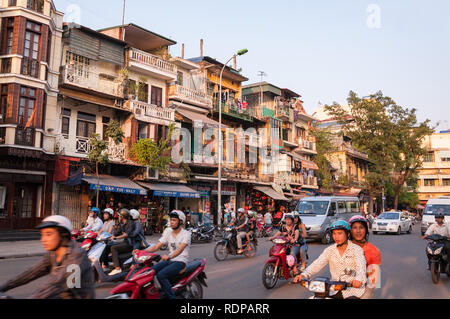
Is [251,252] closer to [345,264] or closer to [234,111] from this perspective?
[345,264]

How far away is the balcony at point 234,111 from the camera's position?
31.2 m

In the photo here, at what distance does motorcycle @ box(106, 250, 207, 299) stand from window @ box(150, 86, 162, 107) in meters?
20.6

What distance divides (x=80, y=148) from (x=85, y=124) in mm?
1895

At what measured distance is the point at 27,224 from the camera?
61.6 ft

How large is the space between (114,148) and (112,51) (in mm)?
5628

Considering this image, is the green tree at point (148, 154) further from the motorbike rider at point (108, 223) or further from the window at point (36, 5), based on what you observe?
the motorbike rider at point (108, 223)

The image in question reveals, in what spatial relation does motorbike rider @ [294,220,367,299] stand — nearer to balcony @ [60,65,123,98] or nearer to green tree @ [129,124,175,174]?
balcony @ [60,65,123,98]

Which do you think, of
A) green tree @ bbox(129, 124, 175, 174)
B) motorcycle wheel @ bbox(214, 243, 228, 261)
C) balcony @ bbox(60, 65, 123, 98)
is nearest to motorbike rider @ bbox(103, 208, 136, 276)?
motorcycle wheel @ bbox(214, 243, 228, 261)

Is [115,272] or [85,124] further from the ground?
[85,124]

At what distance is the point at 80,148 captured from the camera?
20.7 metres

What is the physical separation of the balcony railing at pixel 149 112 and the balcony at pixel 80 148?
2.51 metres

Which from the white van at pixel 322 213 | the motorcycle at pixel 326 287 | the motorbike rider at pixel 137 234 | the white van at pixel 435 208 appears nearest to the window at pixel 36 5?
the motorbike rider at pixel 137 234

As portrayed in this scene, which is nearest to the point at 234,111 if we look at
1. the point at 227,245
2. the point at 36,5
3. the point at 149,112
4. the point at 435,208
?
the point at 149,112

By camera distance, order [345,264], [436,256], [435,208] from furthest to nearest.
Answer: [435,208] < [436,256] < [345,264]
